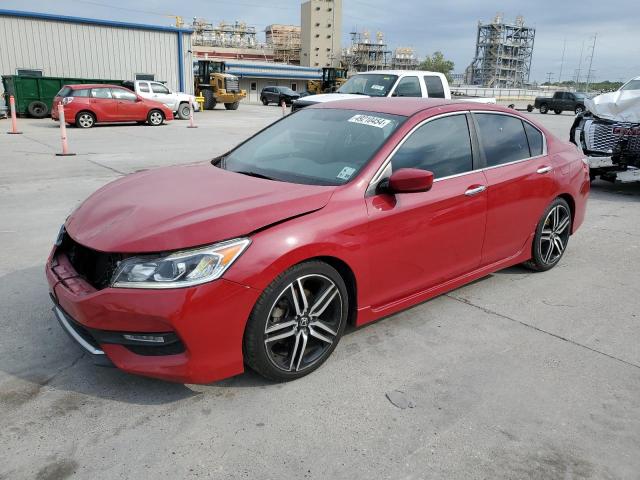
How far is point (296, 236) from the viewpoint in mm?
2914

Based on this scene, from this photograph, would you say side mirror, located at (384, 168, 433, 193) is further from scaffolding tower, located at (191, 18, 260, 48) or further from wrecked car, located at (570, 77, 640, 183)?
scaffolding tower, located at (191, 18, 260, 48)

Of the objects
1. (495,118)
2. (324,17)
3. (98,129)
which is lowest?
(98,129)

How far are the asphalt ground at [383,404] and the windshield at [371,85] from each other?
30.7 ft

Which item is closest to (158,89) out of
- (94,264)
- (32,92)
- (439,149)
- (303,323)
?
(32,92)

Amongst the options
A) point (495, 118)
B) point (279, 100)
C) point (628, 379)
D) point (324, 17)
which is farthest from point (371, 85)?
point (324, 17)

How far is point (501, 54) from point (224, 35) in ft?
250

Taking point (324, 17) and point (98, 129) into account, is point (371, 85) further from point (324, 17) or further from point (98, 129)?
point (324, 17)

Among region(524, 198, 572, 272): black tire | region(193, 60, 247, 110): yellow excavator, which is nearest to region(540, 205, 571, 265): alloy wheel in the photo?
region(524, 198, 572, 272): black tire

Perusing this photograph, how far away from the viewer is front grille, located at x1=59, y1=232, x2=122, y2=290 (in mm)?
2826

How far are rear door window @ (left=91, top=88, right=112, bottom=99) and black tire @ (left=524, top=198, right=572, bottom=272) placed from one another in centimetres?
1831

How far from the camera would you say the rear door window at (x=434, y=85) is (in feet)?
44.1

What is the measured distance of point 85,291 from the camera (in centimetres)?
284

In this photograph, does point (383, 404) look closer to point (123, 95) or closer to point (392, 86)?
point (392, 86)

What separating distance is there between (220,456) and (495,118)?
3.39 meters
